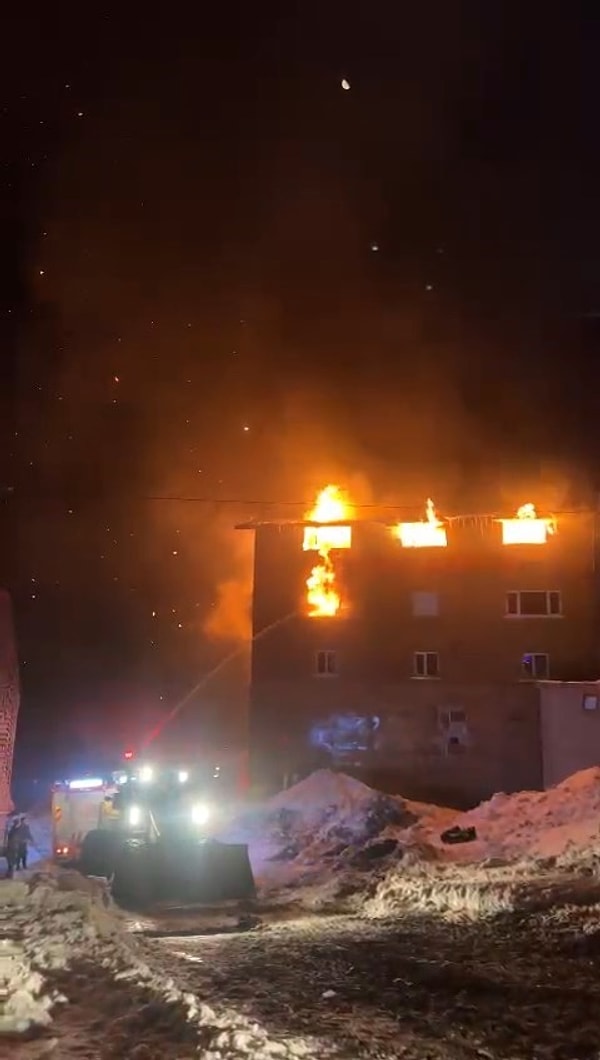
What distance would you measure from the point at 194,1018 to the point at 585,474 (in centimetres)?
2451

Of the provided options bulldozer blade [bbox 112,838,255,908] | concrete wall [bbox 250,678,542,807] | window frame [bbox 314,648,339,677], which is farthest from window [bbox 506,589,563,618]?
bulldozer blade [bbox 112,838,255,908]

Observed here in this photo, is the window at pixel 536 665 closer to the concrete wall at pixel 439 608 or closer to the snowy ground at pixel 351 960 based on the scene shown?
the concrete wall at pixel 439 608

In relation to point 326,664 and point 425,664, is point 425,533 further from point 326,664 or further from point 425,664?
point 326,664

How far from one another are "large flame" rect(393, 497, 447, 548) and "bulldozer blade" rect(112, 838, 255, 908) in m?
15.7

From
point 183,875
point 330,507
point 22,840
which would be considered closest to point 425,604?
point 330,507

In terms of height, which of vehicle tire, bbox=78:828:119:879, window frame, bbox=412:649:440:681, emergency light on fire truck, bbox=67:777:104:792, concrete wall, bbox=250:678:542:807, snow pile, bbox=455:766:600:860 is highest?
window frame, bbox=412:649:440:681

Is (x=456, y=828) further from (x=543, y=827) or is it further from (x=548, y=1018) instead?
(x=548, y=1018)

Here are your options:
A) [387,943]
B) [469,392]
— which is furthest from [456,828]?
[469,392]

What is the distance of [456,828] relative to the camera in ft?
67.5

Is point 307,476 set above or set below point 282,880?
above

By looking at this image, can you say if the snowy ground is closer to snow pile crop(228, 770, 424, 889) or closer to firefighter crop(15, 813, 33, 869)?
snow pile crop(228, 770, 424, 889)

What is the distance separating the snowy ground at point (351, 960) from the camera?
7625mm

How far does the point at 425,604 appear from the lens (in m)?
29.8

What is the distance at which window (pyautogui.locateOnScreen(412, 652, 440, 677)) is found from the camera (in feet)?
96.6
